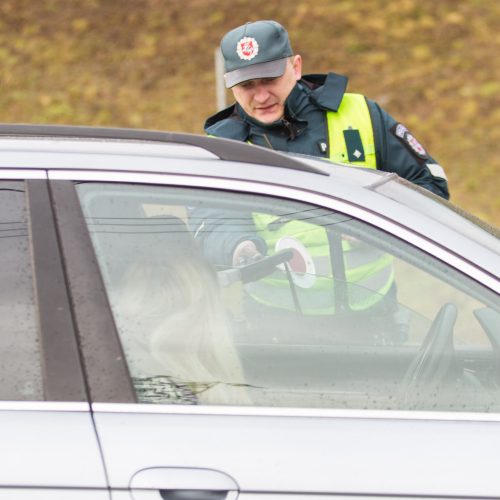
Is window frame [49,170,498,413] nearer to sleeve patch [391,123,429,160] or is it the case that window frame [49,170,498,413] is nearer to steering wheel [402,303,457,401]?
steering wheel [402,303,457,401]

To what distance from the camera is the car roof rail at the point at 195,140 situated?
2602 mm

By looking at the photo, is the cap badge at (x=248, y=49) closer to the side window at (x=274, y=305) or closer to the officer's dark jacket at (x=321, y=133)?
the officer's dark jacket at (x=321, y=133)

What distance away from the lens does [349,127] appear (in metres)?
3.91

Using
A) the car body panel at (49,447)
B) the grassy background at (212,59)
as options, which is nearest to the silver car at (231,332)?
the car body panel at (49,447)

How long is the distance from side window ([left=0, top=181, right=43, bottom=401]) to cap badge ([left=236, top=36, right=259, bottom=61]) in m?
1.50

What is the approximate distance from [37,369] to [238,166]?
63 cm

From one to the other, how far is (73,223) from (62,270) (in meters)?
0.11

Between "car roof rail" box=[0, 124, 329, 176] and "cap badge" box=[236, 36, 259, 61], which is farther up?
"cap badge" box=[236, 36, 259, 61]

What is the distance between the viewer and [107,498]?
230 cm

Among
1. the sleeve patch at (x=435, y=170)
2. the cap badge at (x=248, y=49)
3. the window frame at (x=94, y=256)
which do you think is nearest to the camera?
the window frame at (x=94, y=256)

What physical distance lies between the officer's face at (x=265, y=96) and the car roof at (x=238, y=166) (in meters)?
1.13

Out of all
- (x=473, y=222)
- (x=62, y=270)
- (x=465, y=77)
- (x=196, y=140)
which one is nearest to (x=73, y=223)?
(x=62, y=270)

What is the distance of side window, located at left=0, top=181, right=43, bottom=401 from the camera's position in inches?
95.2

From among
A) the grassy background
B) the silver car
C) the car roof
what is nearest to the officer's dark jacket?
the car roof
